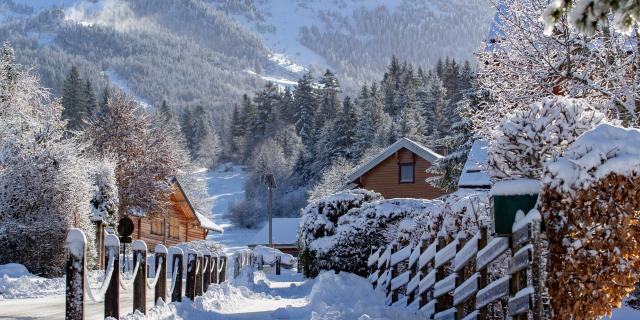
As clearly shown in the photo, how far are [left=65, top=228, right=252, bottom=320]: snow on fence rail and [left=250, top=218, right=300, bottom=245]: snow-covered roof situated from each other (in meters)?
50.2

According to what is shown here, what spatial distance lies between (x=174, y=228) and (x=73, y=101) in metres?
61.3

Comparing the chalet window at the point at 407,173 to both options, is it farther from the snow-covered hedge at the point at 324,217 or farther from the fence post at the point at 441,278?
the fence post at the point at 441,278

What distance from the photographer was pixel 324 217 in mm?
26375

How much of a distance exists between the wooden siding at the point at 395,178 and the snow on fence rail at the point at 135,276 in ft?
89.6

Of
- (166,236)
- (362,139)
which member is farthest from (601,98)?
(362,139)

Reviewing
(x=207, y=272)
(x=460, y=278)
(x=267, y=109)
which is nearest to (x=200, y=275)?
(x=207, y=272)

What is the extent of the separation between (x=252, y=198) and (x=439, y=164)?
7969cm

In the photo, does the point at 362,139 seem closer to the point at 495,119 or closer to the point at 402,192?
the point at 402,192

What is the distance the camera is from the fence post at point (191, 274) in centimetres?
1408

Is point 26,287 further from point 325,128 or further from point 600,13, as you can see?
point 325,128

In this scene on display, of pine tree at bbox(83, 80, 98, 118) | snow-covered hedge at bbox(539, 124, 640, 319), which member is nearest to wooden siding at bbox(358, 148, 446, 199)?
snow-covered hedge at bbox(539, 124, 640, 319)

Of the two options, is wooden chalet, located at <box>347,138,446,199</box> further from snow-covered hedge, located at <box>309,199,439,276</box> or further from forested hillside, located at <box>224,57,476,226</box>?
snow-covered hedge, located at <box>309,199,439,276</box>

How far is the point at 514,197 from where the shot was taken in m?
6.44

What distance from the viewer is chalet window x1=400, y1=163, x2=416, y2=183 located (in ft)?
152
